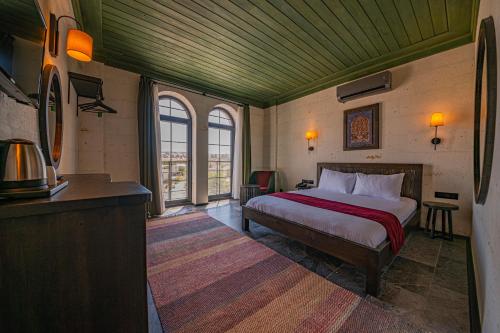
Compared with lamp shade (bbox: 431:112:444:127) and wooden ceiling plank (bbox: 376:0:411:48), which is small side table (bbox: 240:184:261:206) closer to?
lamp shade (bbox: 431:112:444:127)

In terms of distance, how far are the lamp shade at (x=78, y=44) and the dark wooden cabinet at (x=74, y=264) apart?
68.8 inches

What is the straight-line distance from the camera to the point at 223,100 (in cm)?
464

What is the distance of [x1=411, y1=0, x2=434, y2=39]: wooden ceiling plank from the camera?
6.81 ft

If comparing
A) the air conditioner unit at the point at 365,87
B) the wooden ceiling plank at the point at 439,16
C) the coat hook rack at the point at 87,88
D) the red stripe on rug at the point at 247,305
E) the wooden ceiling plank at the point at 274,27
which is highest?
the wooden ceiling plank at the point at 274,27

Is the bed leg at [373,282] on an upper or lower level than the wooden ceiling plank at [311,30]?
lower

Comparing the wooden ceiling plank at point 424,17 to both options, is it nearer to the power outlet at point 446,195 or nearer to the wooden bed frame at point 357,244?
the wooden bed frame at point 357,244

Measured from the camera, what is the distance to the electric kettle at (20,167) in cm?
61

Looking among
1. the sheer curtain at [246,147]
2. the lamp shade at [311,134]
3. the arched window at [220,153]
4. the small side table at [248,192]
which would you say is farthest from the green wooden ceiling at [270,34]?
the small side table at [248,192]

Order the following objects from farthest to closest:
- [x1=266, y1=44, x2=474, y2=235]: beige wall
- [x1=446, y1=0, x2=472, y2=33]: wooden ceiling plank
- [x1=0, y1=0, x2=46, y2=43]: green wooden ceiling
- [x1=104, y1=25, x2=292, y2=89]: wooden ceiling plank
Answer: [x1=104, y1=25, x2=292, y2=89]: wooden ceiling plank
[x1=266, y1=44, x2=474, y2=235]: beige wall
[x1=446, y1=0, x2=472, y2=33]: wooden ceiling plank
[x1=0, y1=0, x2=46, y2=43]: green wooden ceiling

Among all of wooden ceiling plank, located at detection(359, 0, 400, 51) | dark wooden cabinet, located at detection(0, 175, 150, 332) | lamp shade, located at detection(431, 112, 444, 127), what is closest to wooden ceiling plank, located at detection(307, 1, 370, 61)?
wooden ceiling plank, located at detection(359, 0, 400, 51)

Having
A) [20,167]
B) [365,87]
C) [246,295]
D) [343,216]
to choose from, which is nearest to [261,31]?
[365,87]

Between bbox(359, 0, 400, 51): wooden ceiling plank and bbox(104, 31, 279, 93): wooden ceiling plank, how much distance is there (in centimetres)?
214

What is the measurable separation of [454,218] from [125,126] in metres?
5.32

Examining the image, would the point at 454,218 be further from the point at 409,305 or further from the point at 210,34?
the point at 210,34
